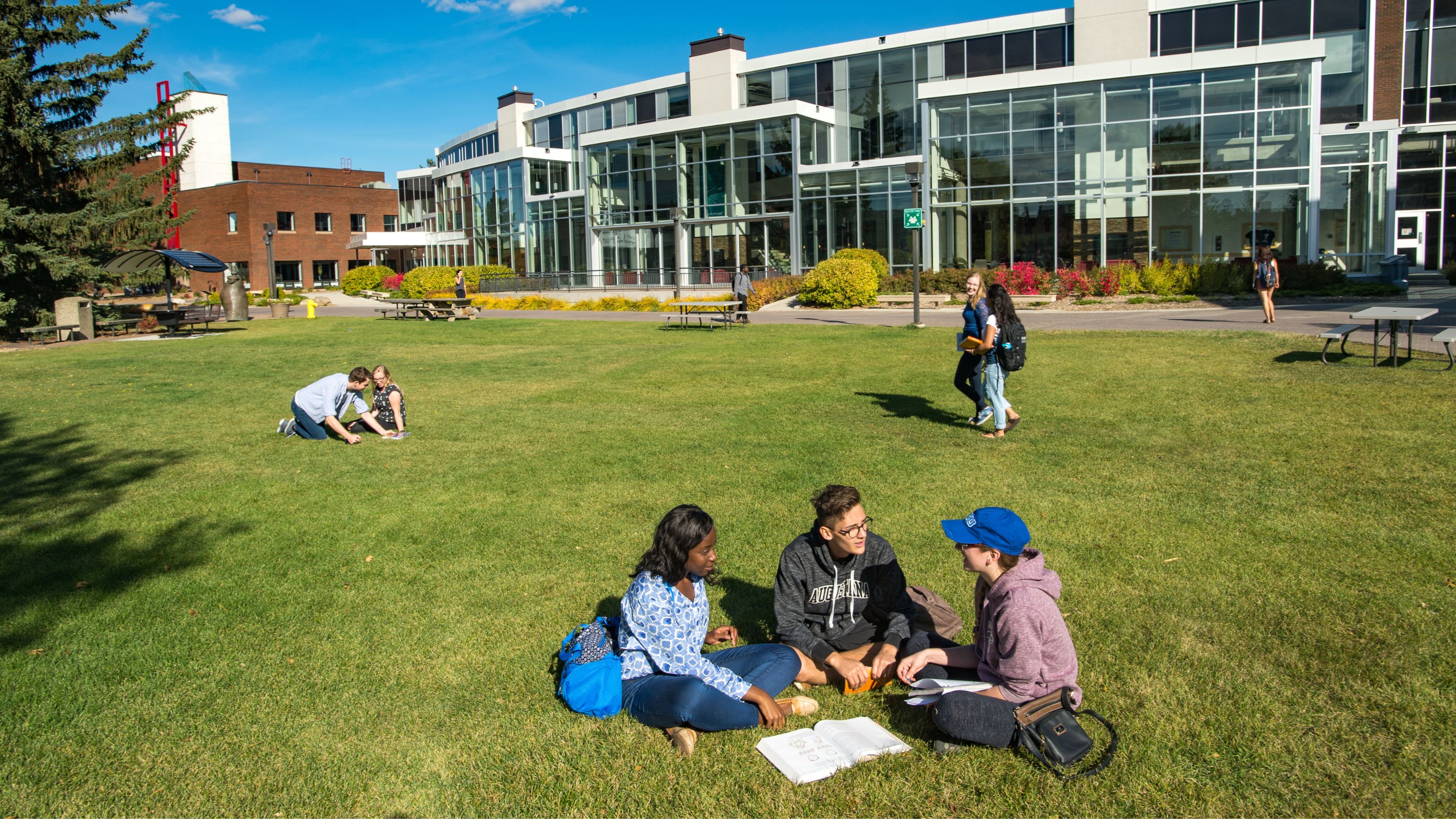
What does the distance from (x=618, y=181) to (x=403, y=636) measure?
40.0m

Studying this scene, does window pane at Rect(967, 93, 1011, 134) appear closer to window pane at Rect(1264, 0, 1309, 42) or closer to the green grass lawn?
window pane at Rect(1264, 0, 1309, 42)

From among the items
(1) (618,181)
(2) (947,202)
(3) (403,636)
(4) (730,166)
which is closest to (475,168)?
(1) (618,181)

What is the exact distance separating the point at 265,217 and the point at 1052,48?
5071cm

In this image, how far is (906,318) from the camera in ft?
77.0

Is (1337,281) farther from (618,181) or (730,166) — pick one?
(618,181)

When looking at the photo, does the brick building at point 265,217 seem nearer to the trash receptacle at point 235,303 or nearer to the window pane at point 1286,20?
the trash receptacle at point 235,303

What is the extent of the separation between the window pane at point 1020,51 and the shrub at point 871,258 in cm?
1087

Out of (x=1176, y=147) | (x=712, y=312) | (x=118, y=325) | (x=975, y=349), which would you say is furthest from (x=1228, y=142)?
(x=118, y=325)

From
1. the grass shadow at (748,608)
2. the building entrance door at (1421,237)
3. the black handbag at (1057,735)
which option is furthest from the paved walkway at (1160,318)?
the black handbag at (1057,735)

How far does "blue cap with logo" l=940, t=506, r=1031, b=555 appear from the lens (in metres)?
3.95

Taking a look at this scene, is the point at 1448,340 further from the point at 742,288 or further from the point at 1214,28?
the point at 1214,28

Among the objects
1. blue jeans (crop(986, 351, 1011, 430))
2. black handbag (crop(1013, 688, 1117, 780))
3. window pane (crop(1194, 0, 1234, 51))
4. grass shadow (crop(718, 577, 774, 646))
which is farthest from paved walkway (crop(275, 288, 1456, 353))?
black handbag (crop(1013, 688, 1117, 780))

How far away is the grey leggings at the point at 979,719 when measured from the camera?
380 cm

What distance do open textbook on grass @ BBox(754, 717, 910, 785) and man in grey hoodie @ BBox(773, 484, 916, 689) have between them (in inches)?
22.5
